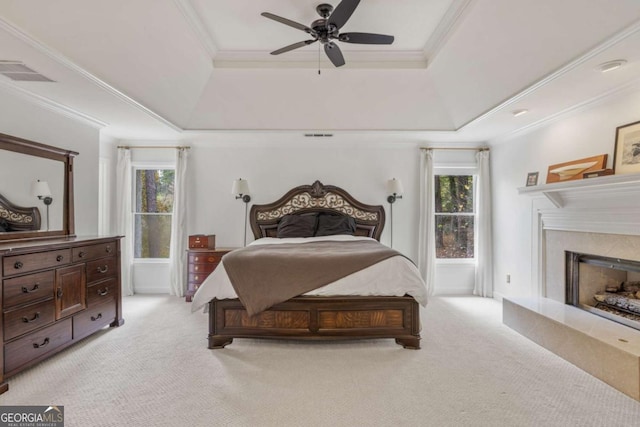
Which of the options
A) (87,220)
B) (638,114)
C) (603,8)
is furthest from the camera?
(87,220)

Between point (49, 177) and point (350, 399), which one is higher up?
point (49, 177)

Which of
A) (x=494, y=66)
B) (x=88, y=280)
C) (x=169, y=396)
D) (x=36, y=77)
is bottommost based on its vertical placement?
(x=169, y=396)

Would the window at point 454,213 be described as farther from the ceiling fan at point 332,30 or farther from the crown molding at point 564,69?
the ceiling fan at point 332,30

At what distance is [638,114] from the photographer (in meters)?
2.79

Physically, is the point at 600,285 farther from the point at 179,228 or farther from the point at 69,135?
the point at 69,135

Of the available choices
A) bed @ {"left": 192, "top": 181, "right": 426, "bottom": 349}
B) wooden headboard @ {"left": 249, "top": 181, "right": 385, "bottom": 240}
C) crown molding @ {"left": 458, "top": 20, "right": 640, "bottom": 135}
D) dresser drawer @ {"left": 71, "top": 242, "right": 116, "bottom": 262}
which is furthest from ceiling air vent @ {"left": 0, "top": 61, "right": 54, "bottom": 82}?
crown molding @ {"left": 458, "top": 20, "right": 640, "bottom": 135}

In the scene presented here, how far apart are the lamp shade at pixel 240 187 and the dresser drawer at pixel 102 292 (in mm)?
2026

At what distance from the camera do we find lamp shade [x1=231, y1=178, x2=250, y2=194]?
194 inches

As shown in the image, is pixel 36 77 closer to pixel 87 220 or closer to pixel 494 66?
pixel 87 220

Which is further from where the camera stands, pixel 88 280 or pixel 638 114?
pixel 88 280

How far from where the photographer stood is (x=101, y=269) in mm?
3379

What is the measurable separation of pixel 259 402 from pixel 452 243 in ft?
13.7

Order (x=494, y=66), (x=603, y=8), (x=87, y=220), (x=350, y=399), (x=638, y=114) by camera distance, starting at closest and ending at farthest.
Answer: (x=603, y=8) < (x=350, y=399) < (x=638, y=114) < (x=494, y=66) < (x=87, y=220)

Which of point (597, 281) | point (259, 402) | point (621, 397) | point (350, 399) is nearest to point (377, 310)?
point (350, 399)
